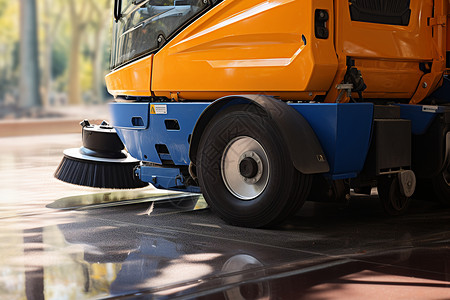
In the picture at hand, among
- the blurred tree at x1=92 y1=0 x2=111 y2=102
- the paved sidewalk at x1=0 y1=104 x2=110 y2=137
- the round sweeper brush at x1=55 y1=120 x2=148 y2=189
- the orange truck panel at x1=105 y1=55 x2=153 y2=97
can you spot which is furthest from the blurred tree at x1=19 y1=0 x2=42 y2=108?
the orange truck panel at x1=105 y1=55 x2=153 y2=97

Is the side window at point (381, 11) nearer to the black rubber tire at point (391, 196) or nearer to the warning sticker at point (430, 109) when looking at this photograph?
the warning sticker at point (430, 109)

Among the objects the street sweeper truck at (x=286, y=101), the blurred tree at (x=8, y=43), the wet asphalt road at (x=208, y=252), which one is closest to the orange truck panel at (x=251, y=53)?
the street sweeper truck at (x=286, y=101)

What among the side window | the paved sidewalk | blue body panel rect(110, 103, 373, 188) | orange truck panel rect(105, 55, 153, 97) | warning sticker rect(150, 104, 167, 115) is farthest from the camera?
the paved sidewalk

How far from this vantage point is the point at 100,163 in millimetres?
7074

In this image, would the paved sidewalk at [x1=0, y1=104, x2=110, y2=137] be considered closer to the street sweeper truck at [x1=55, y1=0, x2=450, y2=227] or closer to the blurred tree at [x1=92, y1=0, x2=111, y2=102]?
the blurred tree at [x1=92, y1=0, x2=111, y2=102]

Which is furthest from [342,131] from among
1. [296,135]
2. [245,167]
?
[245,167]

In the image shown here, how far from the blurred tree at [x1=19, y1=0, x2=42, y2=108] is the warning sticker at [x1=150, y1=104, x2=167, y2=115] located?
1709 centimetres

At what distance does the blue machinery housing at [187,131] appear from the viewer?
5.19 m

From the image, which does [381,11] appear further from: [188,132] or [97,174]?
[97,174]

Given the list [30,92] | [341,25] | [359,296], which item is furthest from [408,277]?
[30,92]

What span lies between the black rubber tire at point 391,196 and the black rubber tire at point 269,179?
0.87m

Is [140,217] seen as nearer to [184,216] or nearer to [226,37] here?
[184,216]

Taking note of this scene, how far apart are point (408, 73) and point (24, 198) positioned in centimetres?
391

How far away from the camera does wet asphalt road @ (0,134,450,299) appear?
3820 millimetres
